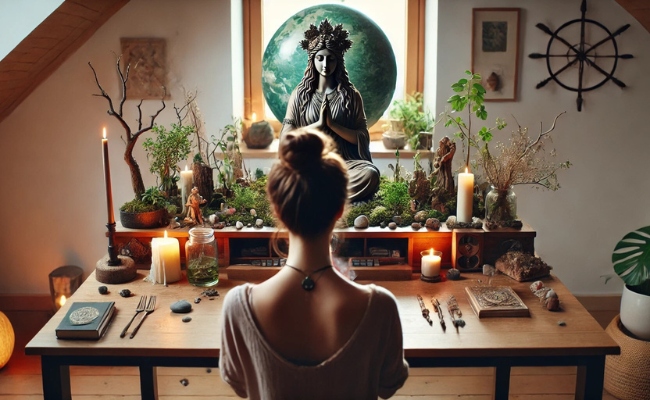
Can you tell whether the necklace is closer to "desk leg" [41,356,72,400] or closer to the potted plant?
"desk leg" [41,356,72,400]

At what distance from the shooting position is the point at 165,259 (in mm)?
2873

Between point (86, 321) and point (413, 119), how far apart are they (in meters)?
2.81

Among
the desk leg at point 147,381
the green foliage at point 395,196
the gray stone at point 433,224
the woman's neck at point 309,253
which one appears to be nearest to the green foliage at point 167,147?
the green foliage at point 395,196

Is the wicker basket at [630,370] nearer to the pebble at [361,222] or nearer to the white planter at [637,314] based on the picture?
the white planter at [637,314]

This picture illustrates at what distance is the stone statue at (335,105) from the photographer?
3.15 m

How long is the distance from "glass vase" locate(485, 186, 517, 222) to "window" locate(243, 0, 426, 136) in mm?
2013

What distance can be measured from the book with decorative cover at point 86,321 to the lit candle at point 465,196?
→ 151 centimetres

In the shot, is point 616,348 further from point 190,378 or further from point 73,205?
point 73,205

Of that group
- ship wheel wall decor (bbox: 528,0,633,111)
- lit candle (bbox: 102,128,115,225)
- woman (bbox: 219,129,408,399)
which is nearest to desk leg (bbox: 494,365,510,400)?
woman (bbox: 219,129,408,399)

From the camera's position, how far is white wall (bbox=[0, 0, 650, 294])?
439 cm

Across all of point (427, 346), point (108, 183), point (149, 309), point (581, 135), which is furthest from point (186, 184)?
point (581, 135)

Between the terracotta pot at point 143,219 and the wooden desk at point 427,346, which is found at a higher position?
the terracotta pot at point 143,219

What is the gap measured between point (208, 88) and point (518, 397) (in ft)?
8.77

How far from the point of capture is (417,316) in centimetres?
258
